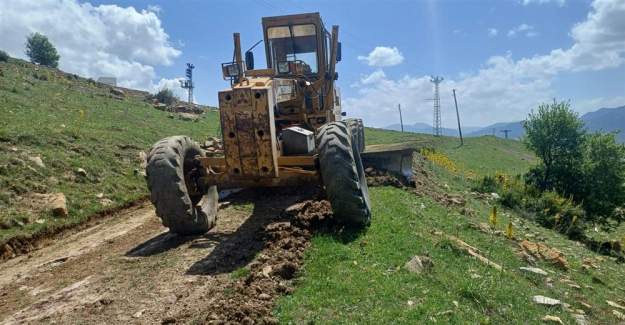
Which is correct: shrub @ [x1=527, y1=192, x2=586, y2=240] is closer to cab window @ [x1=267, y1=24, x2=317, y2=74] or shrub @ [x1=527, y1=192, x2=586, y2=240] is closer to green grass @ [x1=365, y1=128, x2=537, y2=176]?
cab window @ [x1=267, y1=24, x2=317, y2=74]

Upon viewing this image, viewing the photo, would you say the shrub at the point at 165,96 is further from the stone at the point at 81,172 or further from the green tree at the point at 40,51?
the stone at the point at 81,172

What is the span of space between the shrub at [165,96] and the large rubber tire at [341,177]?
33.7 meters

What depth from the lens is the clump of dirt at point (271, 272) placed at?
4203mm

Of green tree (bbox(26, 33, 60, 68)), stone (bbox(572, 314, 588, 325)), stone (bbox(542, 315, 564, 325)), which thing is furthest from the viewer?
green tree (bbox(26, 33, 60, 68))

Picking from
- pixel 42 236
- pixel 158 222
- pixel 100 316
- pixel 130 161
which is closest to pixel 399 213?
pixel 158 222

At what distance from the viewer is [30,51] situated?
49.8 meters

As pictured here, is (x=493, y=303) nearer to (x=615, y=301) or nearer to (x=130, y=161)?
(x=615, y=301)

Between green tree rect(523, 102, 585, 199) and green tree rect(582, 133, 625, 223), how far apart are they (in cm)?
53

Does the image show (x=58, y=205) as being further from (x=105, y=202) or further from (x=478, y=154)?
(x=478, y=154)

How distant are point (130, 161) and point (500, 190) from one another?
13.9 m

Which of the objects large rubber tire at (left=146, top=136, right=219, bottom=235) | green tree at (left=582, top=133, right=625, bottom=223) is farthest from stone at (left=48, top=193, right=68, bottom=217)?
green tree at (left=582, top=133, right=625, bottom=223)

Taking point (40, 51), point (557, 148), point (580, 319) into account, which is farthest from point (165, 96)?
point (580, 319)

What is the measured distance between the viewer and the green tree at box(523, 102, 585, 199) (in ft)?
77.4

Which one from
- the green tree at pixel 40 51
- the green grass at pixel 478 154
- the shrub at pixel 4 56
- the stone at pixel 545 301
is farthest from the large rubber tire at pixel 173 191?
the green tree at pixel 40 51
